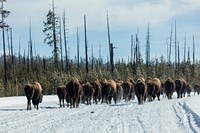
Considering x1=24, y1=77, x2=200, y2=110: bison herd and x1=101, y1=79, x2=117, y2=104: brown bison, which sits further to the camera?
x1=101, y1=79, x2=117, y2=104: brown bison

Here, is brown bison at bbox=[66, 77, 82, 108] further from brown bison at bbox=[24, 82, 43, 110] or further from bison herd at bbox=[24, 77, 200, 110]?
brown bison at bbox=[24, 82, 43, 110]

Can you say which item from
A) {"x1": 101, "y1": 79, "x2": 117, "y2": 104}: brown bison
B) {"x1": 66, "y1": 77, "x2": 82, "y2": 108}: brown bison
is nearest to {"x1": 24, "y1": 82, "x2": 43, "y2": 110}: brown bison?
{"x1": 66, "y1": 77, "x2": 82, "y2": 108}: brown bison

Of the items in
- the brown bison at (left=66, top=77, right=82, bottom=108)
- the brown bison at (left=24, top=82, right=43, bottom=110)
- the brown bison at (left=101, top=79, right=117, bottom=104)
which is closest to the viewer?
the brown bison at (left=24, top=82, right=43, bottom=110)

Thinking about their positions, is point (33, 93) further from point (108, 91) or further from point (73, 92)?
point (108, 91)

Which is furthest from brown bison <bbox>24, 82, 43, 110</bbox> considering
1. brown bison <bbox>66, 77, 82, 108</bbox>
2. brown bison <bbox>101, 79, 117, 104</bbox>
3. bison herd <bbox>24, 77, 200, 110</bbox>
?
brown bison <bbox>101, 79, 117, 104</bbox>

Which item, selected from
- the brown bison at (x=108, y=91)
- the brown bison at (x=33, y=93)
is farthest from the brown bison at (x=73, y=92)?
the brown bison at (x=108, y=91)

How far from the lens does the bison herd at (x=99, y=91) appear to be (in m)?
30.9

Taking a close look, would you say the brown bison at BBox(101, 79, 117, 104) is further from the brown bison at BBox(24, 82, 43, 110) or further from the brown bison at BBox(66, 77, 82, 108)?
the brown bison at BBox(24, 82, 43, 110)

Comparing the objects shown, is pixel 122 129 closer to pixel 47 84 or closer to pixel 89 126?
pixel 89 126

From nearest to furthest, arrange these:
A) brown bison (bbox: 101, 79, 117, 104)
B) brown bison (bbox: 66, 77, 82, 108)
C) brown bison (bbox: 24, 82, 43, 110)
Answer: brown bison (bbox: 24, 82, 43, 110) → brown bison (bbox: 66, 77, 82, 108) → brown bison (bbox: 101, 79, 117, 104)

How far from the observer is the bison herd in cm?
3086

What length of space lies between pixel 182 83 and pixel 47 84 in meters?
18.3

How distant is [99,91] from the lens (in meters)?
37.9

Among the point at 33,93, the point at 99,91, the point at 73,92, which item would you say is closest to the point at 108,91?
the point at 99,91
